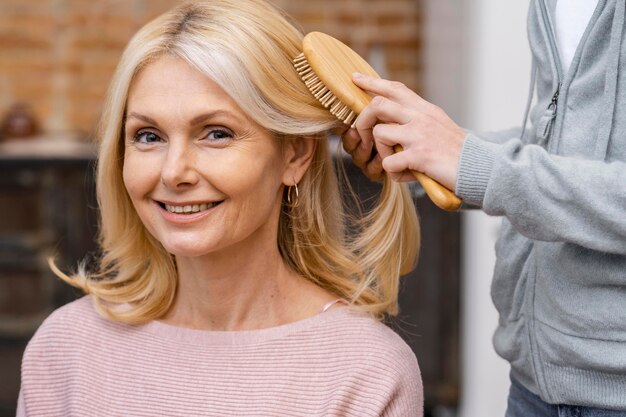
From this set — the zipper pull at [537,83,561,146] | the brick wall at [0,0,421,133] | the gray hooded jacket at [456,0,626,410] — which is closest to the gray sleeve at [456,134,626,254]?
the gray hooded jacket at [456,0,626,410]

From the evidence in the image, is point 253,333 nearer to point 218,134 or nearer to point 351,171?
point 218,134

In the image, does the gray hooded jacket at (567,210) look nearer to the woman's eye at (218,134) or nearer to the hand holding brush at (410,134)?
the hand holding brush at (410,134)

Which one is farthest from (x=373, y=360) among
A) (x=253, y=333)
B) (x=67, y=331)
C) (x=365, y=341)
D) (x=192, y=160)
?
(x=67, y=331)

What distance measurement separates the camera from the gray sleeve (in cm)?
128

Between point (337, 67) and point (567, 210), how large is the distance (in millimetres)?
452

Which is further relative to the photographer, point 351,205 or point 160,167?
point 351,205

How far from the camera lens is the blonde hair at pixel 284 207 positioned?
61.7 inches

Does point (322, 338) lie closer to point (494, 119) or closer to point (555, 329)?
point (555, 329)

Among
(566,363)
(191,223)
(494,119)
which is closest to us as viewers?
(566,363)

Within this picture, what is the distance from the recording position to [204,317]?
1.75 m

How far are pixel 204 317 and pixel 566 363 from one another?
0.67 meters

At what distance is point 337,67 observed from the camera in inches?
59.8

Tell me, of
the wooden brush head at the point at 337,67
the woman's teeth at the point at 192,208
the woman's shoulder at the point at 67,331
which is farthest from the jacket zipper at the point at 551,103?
the woman's shoulder at the point at 67,331

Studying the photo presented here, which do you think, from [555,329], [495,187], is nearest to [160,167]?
[495,187]
